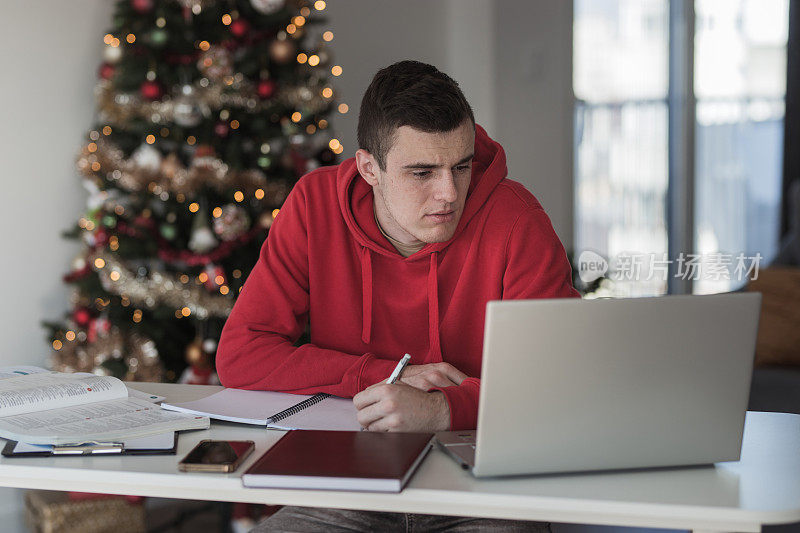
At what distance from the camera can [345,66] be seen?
383cm

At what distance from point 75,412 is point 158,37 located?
180cm

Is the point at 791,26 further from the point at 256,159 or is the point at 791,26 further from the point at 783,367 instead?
the point at 256,159

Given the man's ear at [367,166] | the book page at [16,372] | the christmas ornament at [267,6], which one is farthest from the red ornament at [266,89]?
the book page at [16,372]

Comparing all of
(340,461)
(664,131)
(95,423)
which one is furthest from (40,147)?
(664,131)

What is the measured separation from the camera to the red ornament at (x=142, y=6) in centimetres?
278

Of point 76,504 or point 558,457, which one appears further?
point 76,504

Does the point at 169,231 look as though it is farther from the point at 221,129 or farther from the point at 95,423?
the point at 95,423

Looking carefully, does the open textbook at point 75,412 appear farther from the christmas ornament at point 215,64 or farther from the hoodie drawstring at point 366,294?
the christmas ornament at point 215,64

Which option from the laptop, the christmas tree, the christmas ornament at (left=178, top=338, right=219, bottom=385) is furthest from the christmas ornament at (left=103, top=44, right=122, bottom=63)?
the laptop

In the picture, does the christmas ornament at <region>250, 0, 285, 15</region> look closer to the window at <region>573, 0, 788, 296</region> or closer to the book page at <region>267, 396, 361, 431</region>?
the book page at <region>267, 396, 361, 431</region>

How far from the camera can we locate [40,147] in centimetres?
291

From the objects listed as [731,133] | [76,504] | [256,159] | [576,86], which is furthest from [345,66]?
[731,133]

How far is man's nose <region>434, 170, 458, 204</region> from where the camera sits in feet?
4.77

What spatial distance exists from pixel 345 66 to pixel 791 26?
8.48ft
